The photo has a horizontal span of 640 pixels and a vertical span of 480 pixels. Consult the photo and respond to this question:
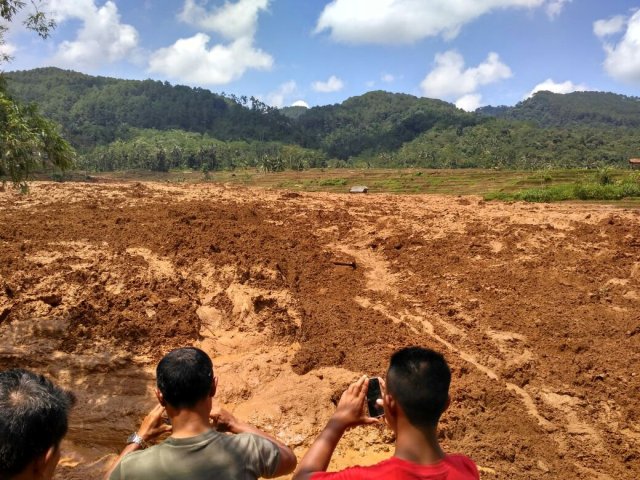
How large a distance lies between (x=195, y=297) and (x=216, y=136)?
120 meters

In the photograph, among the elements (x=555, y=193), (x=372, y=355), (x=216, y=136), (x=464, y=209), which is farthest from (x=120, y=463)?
(x=216, y=136)

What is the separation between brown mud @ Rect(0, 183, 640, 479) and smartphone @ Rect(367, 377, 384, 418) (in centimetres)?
291

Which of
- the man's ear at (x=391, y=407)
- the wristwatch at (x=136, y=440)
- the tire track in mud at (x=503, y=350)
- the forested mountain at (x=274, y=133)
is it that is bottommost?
the tire track in mud at (x=503, y=350)

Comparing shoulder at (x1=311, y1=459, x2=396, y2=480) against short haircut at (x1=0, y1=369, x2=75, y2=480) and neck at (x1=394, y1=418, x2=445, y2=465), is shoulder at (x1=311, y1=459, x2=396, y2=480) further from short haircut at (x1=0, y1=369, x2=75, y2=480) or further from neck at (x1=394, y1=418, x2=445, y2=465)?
short haircut at (x1=0, y1=369, x2=75, y2=480)

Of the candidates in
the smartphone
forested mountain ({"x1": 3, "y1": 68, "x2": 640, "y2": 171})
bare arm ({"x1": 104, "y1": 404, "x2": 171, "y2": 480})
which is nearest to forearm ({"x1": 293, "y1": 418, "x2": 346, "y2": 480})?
the smartphone

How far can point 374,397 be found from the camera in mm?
2305

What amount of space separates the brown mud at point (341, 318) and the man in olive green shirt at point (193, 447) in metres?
2.85

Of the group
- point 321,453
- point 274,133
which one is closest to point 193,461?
point 321,453

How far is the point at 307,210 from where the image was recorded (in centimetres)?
1377

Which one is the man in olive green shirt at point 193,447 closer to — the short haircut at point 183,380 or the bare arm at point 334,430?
the short haircut at point 183,380

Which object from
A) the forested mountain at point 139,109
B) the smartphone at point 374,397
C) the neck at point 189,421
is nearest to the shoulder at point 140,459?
the neck at point 189,421

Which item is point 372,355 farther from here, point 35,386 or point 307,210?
point 307,210

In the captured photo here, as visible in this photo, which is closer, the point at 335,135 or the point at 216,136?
the point at 216,136

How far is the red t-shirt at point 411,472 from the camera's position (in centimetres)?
182
